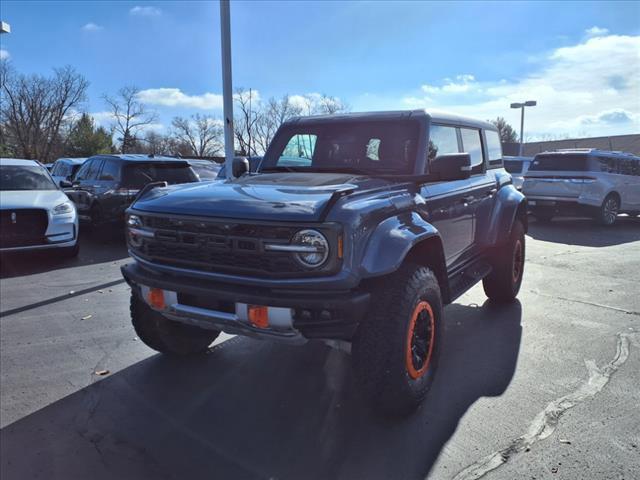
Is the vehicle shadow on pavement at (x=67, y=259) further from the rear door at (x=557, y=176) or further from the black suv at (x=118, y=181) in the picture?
the rear door at (x=557, y=176)

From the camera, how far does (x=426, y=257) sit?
3.26 meters

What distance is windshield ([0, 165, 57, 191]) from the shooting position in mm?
7977

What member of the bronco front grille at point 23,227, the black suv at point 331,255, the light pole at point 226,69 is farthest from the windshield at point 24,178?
the black suv at point 331,255

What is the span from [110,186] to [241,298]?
7.80 meters

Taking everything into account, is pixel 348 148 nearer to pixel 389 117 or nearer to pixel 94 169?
pixel 389 117

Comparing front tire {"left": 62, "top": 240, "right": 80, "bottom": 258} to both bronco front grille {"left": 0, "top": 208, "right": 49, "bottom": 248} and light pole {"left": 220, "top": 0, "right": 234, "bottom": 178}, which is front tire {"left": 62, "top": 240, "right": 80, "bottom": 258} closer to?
bronco front grille {"left": 0, "top": 208, "right": 49, "bottom": 248}

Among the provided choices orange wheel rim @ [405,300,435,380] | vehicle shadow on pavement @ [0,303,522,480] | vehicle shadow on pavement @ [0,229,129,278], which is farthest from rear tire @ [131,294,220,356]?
vehicle shadow on pavement @ [0,229,129,278]

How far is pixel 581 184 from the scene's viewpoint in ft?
38.2

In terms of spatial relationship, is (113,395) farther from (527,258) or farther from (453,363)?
(527,258)

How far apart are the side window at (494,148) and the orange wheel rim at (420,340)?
9.09ft

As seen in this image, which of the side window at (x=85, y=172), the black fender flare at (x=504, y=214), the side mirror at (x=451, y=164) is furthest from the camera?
the side window at (x=85, y=172)

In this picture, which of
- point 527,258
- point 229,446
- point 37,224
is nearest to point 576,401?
point 229,446

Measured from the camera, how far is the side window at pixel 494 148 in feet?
17.3

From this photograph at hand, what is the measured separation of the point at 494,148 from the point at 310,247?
3742 millimetres
